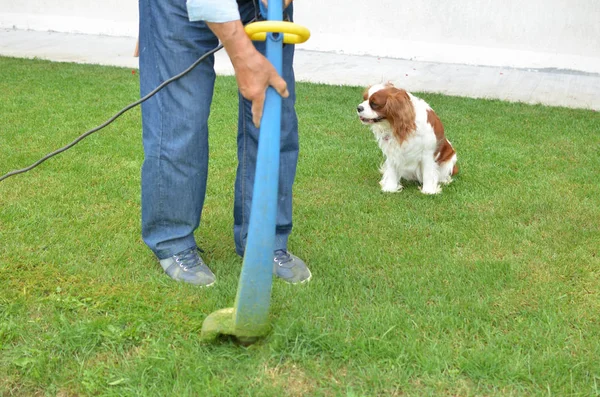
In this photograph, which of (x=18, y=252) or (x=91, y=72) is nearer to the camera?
(x=18, y=252)

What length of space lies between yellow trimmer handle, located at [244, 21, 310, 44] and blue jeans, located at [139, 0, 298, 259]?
0.48 m

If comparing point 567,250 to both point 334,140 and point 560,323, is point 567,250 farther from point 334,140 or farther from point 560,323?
point 334,140

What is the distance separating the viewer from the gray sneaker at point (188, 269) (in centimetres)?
292

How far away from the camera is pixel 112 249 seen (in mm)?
3258

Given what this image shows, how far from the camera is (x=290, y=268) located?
2.99m

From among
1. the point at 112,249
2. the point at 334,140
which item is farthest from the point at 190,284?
the point at 334,140

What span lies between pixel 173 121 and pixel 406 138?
6.47 ft

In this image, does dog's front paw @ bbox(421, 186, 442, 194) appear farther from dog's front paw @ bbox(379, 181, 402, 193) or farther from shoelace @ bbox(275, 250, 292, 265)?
shoelace @ bbox(275, 250, 292, 265)

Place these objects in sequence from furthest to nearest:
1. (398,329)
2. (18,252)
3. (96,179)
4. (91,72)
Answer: (91,72)
(96,179)
(18,252)
(398,329)

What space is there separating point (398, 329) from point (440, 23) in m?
7.50

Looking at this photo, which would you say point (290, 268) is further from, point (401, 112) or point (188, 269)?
point (401, 112)

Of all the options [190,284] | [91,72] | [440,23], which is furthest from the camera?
[440,23]

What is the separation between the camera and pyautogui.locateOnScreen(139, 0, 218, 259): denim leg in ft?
8.71

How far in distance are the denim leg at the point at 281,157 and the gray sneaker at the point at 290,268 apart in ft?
0.16
